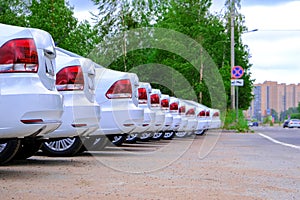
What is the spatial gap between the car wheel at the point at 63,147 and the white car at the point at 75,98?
2.31 feet

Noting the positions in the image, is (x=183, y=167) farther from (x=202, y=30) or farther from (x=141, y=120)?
(x=202, y=30)

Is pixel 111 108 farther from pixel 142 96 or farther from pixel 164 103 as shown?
pixel 164 103

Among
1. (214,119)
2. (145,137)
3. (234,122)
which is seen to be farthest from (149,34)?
(145,137)

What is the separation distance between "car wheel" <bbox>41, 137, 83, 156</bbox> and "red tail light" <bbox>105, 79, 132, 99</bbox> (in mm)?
1062

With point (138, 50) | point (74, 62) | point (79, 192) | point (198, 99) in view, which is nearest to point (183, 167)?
point (74, 62)

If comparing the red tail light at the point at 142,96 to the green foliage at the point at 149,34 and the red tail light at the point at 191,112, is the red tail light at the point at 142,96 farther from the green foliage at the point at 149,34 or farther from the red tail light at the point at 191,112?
the red tail light at the point at 191,112

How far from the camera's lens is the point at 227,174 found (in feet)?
28.2

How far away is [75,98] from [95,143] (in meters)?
2.63

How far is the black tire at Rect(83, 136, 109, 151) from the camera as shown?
11.3m

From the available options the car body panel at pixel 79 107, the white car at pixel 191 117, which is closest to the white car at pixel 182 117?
the white car at pixel 191 117

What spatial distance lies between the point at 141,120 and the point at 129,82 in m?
0.81

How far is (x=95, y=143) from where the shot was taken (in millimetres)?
11734

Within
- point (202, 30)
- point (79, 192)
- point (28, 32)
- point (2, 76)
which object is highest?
point (202, 30)

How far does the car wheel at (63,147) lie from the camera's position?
34.1ft
